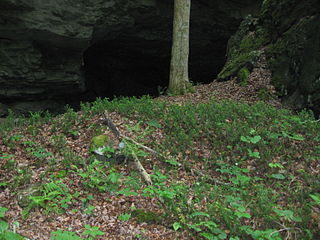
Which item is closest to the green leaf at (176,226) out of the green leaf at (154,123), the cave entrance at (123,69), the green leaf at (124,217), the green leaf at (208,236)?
the green leaf at (208,236)

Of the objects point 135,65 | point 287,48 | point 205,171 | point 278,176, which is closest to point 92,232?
point 205,171

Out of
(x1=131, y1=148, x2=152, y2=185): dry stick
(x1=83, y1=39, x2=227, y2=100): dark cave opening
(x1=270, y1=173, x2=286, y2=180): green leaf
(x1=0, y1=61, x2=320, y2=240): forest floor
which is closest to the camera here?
(x1=0, y1=61, x2=320, y2=240): forest floor

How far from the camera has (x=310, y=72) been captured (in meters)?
8.31

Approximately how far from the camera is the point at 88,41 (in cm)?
1472

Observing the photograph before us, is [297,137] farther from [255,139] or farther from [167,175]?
[167,175]

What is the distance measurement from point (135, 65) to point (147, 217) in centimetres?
1872

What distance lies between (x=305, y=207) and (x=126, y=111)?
14.5 ft

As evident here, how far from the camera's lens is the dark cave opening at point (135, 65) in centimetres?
1953

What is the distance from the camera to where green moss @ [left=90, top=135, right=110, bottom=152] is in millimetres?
6070

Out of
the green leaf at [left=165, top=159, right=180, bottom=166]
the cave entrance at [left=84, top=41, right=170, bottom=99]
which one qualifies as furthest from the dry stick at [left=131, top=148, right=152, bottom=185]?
the cave entrance at [left=84, top=41, right=170, bottom=99]

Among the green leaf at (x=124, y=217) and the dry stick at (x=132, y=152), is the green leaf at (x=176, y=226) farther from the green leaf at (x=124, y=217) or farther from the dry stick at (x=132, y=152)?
the dry stick at (x=132, y=152)

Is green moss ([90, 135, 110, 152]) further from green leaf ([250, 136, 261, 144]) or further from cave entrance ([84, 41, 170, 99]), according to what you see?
cave entrance ([84, 41, 170, 99])

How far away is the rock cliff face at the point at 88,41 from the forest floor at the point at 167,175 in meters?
6.82

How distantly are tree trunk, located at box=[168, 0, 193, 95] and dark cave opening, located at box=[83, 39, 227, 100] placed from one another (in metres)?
8.13
